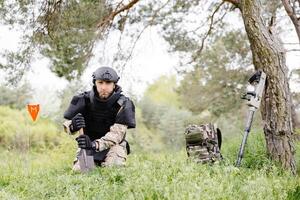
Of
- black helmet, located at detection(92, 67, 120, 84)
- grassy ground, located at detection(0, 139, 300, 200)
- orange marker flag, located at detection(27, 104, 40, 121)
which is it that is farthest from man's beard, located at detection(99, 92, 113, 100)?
orange marker flag, located at detection(27, 104, 40, 121)

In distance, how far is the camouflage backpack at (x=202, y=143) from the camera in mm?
6414

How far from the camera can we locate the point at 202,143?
6.45m

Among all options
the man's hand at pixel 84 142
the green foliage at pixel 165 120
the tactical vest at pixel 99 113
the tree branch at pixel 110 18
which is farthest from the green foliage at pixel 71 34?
the green foliage at pixel 165 120

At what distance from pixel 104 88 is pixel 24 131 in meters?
13.8

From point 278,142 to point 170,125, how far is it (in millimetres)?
21977

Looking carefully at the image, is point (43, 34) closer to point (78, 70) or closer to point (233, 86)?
point (78, 70)

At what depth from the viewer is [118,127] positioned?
21.1 feet

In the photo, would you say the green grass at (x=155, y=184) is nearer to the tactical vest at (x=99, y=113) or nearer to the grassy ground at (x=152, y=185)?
the grassy ground at (x=152, y=185)

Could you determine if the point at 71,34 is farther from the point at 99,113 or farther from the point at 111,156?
the point at 111,156

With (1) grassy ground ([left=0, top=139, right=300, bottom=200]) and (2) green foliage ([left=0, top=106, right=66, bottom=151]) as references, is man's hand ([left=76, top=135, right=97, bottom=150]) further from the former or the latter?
(2) green foliage ([left=0, top=106, right=66, bottom=151])

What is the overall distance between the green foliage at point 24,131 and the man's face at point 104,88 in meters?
12.2

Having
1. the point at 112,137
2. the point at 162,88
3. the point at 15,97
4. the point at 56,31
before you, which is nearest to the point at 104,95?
the point at 112,137

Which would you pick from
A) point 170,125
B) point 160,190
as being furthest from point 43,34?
point 170,125

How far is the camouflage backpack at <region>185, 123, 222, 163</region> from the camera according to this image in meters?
6.41
